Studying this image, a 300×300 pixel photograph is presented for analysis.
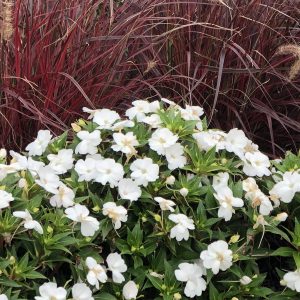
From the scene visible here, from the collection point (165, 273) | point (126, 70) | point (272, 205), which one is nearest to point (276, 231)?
point (272, 205)

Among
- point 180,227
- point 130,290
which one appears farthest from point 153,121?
point 130,290

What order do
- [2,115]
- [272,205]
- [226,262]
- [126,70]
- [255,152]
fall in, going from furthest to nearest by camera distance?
[126,70] → [2,115] → [255,152] → [272,205] → [226,262]

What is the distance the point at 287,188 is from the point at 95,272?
582mm

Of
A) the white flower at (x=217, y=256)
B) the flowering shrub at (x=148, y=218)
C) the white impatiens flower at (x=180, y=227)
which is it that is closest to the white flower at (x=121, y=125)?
the flowering shrub at (x=148, y=218)

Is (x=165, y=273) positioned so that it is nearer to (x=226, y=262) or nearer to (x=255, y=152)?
(x=226, y=262)

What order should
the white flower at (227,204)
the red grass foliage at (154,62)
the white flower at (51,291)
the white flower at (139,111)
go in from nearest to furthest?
the white flower at (51,291)
the white flower at (227,204)
the white flower at (139,111)
the red grass foliage at (154,62)

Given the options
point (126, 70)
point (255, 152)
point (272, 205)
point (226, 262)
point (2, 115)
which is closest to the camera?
point (226, 262)

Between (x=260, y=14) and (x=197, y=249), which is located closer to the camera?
(x=197, y=249)

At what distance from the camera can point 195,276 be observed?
5.69 ft

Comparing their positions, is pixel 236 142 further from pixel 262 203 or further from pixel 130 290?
pixel 130 290

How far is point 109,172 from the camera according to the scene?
1.83 metres

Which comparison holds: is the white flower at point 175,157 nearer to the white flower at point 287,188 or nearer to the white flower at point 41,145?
the white flower at point 287,188

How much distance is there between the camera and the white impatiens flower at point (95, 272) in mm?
1624

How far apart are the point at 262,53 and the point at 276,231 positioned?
1.30 metres
